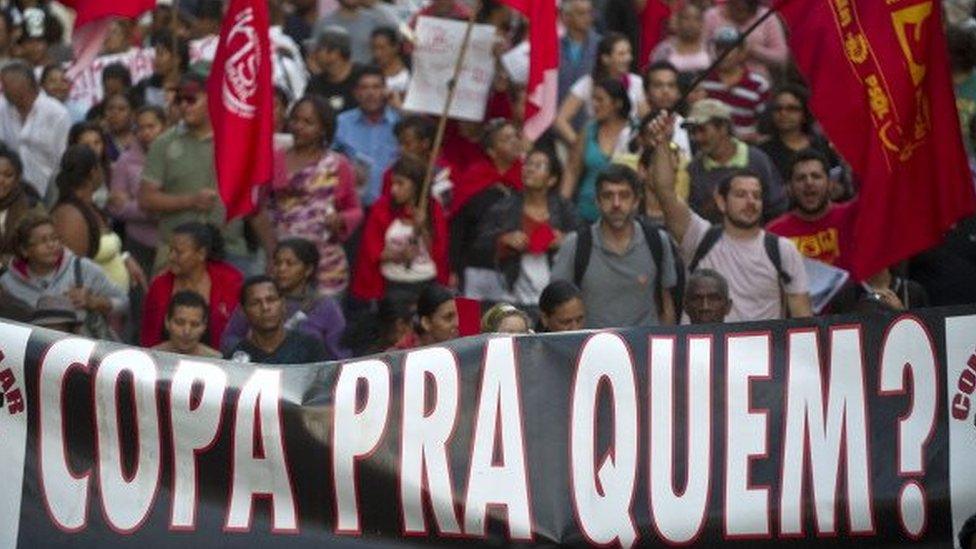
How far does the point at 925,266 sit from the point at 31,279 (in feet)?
13.2

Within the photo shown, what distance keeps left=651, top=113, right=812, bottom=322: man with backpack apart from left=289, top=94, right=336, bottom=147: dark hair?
2663 mm

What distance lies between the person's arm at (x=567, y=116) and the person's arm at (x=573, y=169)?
19.2 inches

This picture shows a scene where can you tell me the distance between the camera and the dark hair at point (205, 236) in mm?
13289

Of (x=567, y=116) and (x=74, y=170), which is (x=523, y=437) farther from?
(x=567, y=116)

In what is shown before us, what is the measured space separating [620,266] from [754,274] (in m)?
0.58

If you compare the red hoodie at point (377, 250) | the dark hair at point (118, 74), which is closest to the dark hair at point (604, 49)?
the red hoodie at point (377, 250)

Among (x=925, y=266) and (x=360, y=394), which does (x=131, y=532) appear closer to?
(x=360, y=394)

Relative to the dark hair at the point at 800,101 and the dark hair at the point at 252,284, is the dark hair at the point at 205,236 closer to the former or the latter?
the dark hair at the point at 252,284

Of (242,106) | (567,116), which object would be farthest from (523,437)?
(567,116)

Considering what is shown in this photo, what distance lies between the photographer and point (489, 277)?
1389 cm

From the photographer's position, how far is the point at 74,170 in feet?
46.6

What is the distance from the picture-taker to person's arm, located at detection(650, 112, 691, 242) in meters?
12.4

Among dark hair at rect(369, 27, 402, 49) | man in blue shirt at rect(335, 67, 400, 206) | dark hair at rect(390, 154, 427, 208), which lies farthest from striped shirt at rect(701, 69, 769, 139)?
dark hair at rect(390, 154, 427, 208)

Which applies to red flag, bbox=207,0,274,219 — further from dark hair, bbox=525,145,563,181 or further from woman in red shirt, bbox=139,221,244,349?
dark hair, bbox=525,145,563,181
